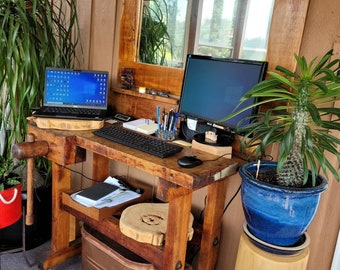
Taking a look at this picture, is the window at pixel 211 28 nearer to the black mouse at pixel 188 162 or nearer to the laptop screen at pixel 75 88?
the laptop screen at pixel 75 88

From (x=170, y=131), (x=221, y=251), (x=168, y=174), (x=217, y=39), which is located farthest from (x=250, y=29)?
(x=221, y=251)

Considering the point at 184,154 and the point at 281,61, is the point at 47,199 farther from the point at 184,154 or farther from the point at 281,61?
the point at 281,61

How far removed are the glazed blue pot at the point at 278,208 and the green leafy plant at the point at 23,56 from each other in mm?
1381

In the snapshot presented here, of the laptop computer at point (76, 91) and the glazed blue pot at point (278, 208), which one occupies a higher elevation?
the laptop computer at point (76, 91)

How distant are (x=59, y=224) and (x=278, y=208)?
1375 mm

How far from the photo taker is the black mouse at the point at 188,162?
133 cm

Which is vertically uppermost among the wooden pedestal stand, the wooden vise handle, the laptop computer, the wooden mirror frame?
the wooden mirror frame

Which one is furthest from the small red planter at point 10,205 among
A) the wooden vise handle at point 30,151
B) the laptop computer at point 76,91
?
the laptop computer at point 76,91

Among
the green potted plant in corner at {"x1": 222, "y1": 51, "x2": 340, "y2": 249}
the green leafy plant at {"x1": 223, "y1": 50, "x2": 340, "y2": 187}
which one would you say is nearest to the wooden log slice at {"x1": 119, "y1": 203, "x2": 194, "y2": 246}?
the green potted plant in corner at {"x1": 222, "y1": 51, "x2": 340, "y2": 249}

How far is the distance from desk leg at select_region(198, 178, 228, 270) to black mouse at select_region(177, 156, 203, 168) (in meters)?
0.28

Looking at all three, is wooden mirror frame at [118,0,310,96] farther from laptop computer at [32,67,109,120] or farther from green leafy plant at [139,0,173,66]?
laptop computer at [32,67,109,120]

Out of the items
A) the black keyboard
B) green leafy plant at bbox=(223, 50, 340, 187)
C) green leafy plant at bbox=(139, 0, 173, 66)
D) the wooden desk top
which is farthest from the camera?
green leafy plant at bbox=(139, 0, 173, 66)

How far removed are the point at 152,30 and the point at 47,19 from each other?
0.65 meters

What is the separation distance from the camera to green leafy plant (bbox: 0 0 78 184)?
190 centimetres
